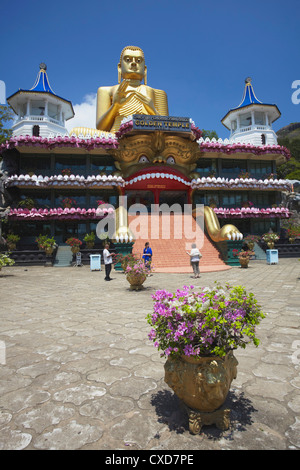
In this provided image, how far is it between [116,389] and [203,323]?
1411mm

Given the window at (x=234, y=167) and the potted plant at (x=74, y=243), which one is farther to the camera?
the window at (x=234, y=167)

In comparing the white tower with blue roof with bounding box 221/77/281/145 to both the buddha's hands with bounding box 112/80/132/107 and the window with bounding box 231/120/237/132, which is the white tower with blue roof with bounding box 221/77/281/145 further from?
the buddha's hands with bounding box 112/80/132/107

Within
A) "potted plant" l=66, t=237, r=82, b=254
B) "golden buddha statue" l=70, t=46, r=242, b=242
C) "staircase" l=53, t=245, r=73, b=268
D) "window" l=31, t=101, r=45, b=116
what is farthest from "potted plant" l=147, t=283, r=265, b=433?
"window" l=31, t=101, r=45, b=116

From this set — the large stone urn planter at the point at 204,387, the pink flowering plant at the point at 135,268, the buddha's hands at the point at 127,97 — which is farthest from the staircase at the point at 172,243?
the large stone urn planter at the point at 204,387

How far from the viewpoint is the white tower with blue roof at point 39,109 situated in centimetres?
2197

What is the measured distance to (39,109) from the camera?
2325cm

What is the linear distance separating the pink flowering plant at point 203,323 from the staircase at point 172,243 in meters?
10.3

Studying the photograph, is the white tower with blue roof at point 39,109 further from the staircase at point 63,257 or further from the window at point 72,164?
the staircase at point 63,257

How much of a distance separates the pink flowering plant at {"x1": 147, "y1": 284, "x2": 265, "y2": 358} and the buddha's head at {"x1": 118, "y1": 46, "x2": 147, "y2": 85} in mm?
24949

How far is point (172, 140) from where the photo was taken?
19234 millimetres

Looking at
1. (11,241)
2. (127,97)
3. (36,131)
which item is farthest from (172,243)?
(36,131)
